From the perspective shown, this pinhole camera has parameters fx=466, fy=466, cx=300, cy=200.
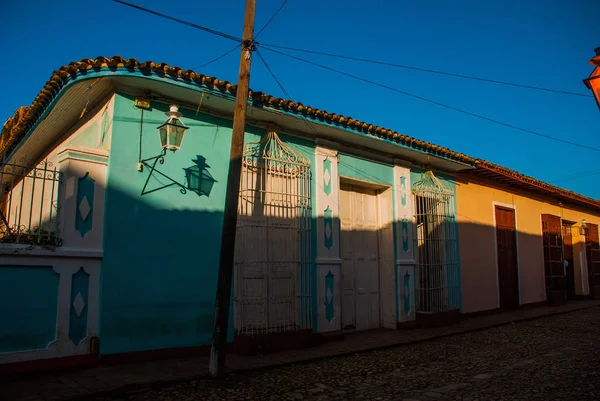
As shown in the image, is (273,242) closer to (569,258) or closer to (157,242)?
(157,242)

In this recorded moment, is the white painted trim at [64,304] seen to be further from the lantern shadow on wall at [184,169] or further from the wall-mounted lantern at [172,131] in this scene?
the wall-mounted lantern at [172,131]

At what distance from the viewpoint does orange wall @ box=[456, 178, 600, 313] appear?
1073 cm

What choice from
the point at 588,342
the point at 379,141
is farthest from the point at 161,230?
the point at 588,342

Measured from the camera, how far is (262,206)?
6.98 metres

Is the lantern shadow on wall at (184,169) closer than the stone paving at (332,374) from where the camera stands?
No

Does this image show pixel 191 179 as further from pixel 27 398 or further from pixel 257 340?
pixel 27 398

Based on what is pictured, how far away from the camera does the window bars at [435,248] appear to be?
31.0ft

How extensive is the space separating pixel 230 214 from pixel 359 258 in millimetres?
3975

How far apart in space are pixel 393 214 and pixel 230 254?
464 cm

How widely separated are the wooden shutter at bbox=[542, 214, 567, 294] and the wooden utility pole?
11.8 meters

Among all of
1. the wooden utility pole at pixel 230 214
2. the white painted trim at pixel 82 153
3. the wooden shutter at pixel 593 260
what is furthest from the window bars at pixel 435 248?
the wooden shutter at pixel 593 260

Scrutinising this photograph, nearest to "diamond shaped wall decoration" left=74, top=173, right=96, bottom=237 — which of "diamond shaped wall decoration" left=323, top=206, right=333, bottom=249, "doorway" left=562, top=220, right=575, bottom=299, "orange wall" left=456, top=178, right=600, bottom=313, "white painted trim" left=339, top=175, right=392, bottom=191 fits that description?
"diamond shaped wall decoration" left=323, top=206, right=333, bottom=249

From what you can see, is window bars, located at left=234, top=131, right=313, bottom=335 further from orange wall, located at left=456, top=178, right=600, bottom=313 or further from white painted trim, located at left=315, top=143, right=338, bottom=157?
orange wall, located at left=456, top=178, right=600, bottom=313

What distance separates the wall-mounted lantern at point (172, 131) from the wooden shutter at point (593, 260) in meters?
15.7
